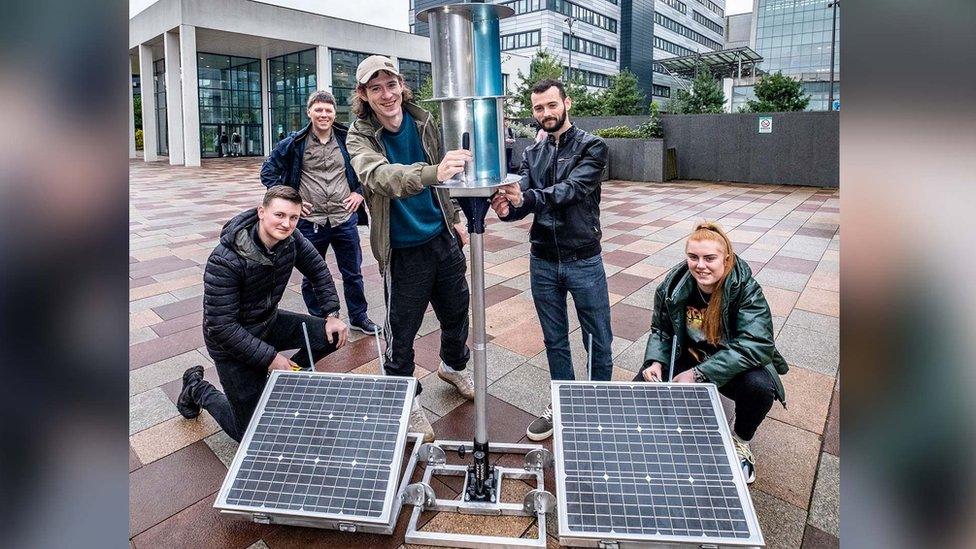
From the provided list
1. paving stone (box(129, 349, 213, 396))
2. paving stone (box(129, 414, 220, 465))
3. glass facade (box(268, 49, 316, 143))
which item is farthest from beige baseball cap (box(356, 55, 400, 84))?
glass facade (box(268, 49, 316, 143))

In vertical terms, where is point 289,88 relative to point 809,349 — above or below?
above

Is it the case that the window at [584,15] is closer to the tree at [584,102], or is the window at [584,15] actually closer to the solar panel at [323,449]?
the tree at [584,102]

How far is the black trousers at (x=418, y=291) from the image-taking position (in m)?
3.43

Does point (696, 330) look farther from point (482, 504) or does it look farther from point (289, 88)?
point (289, 88)

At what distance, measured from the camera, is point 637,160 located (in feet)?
60.8

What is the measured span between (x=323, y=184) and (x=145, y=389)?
2.14m

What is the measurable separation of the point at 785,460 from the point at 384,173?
2.70 meters

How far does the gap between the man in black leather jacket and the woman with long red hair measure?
16.6 inches

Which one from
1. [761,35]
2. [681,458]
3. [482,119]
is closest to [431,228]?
[482,119]

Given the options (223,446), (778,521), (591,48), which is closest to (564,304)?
(778,521)

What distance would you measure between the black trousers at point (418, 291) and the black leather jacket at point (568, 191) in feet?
1.62

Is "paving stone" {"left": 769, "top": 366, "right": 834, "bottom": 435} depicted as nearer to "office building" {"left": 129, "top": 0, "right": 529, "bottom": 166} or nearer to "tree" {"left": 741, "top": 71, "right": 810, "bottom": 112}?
"tree" {"left": 741, "top": 71, "right": 810, "bottom": 112}
